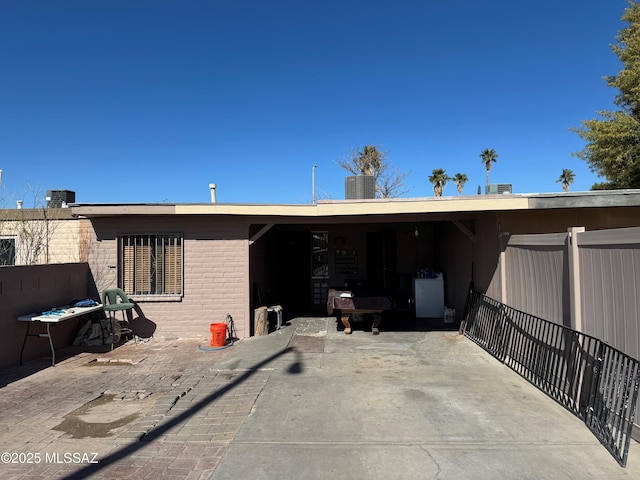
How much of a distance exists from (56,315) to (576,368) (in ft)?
24.2

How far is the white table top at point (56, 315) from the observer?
5.98 metres


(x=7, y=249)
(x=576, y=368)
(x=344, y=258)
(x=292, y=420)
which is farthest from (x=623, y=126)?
(x=7, y=249)

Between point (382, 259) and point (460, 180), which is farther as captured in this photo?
point (460, 180)

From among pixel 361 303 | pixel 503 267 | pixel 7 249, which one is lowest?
pixel 361 303

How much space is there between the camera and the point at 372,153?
28688 millimetres

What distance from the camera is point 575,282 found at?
13.7 feet

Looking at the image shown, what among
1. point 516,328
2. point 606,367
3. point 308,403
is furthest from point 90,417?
point 516,328

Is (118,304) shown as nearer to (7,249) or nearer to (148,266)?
(148,266)

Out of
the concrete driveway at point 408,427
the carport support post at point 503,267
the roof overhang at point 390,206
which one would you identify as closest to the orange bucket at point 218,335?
the concrete driveway at point 408,427

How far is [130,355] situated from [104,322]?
1429mm

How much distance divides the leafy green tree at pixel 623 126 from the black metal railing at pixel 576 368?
510 inches

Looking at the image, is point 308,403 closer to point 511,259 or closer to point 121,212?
point 511,259

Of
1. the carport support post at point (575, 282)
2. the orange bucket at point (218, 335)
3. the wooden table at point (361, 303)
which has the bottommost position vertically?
the orange bucket at point (218, 335)

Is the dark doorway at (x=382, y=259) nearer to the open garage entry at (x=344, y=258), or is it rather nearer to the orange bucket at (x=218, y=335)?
the open garage entry at (x=344, y=258)
